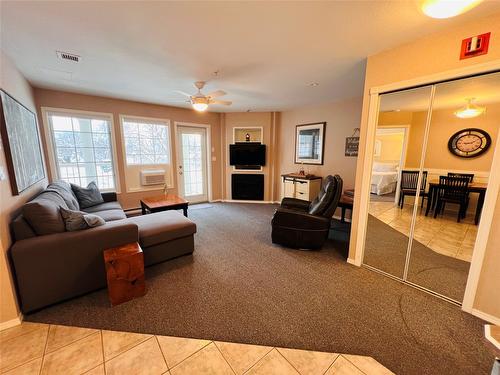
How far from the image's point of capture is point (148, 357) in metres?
1.47

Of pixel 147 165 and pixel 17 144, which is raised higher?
pixel 17 144

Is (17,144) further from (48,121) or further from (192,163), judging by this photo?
(192,163)

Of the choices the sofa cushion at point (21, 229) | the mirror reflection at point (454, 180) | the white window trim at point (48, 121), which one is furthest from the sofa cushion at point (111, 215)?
the mirror reflection at point (454, 180)

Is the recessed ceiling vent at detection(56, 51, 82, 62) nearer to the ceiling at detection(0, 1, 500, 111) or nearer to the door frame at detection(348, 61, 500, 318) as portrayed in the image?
the ceiling at detection(0, 1, 500, 111)

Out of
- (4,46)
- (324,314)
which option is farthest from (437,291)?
(4,46)

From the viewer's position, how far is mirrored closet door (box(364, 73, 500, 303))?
1.88 metres

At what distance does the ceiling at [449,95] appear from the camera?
176 centimetres

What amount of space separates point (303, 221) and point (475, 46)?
231 cm

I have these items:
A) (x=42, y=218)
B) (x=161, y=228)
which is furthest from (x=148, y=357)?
(x=42, y=218)

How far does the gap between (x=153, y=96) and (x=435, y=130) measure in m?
4.35

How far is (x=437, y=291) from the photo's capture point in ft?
6.97

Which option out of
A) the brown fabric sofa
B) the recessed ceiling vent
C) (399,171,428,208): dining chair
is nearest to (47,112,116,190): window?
the recessed ceiling vent

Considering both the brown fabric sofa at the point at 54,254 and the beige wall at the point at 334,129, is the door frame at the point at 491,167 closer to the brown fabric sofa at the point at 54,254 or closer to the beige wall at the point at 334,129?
the beige wall at the point at 334,129

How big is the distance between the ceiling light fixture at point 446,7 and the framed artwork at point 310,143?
10.6 ft
